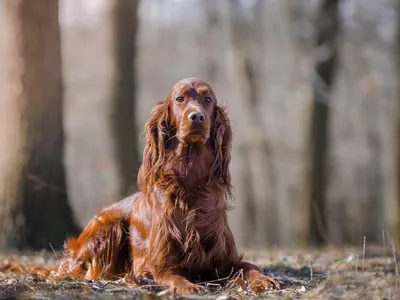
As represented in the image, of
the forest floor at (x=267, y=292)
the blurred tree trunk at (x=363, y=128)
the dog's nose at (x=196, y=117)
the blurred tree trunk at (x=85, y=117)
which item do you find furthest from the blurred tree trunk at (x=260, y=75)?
the dog's nose at (x=196, y=117)

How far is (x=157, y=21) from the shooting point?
95.2ft

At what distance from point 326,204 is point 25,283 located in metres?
10.9

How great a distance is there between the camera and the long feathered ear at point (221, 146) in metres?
5.57

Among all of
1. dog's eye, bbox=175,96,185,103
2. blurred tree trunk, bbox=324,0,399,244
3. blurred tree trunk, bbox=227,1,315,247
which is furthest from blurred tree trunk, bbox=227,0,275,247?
dog's eye, bbox=175,96,185,103

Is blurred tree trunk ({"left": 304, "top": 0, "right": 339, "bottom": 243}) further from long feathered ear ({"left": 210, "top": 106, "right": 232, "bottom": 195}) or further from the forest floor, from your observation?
long feathered ear ({"left": 210, "top": 106, "right": 232, "bottom": 195})

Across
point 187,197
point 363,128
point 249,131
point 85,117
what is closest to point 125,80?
point 187,197

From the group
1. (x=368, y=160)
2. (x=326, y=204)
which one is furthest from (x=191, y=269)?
(x=368, y=160)

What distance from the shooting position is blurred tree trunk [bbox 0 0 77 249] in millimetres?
8828

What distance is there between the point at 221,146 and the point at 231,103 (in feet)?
90.0

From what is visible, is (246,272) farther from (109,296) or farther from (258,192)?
(258,192)

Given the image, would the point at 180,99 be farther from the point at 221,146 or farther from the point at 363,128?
the point at 363,128

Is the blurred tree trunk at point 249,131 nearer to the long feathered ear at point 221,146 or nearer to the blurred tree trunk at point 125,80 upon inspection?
the blurred tree trunk at point 125,80

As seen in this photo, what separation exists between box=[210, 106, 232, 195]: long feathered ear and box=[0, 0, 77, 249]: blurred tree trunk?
3.91 meters

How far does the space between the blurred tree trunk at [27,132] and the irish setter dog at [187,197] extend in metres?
3.41
